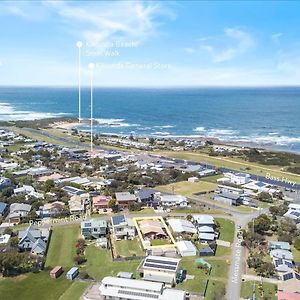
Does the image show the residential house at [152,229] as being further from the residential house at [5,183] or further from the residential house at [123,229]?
the residential house at [5,183]

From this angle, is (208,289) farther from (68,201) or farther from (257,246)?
(68,201)

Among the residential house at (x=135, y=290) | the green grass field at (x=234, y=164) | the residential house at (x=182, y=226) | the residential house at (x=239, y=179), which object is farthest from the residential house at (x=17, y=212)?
the green grass field at (x=234, y=164)

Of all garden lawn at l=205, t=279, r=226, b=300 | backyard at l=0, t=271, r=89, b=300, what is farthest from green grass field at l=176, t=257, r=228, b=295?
backyard at l=0, t=271, r=89, b=300

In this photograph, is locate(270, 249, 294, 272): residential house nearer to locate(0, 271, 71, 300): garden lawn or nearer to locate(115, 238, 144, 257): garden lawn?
locate(115, 238, 144, 257): garden lawn

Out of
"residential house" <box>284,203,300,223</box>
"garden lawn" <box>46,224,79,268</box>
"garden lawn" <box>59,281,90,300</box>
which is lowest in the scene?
"garden lawn" <box>59,281,90,300</box>

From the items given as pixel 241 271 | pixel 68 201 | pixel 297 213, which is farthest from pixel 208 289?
pixel 68 201

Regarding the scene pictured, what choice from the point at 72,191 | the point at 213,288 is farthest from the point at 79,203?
the point at 213,288
